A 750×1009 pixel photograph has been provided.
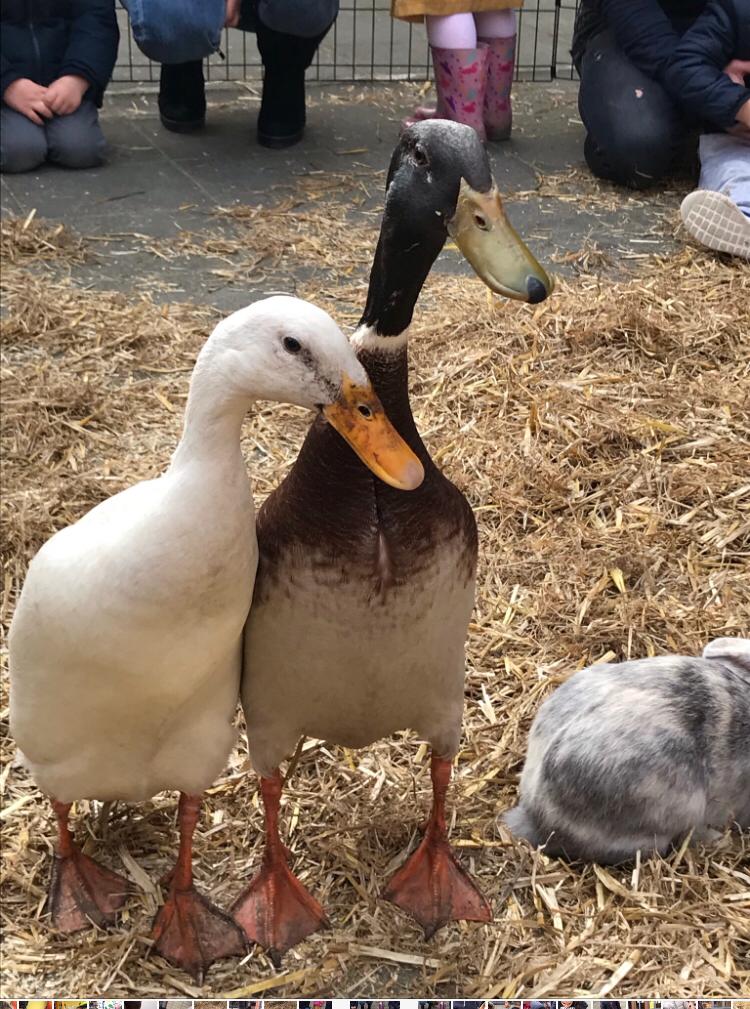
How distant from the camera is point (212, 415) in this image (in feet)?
5.47

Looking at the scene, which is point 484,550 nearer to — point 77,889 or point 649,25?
point 77,889

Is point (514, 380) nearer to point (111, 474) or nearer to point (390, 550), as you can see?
point (111, 474)

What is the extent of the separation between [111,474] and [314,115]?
3.37 m

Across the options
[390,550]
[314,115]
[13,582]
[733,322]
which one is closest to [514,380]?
[733,322]

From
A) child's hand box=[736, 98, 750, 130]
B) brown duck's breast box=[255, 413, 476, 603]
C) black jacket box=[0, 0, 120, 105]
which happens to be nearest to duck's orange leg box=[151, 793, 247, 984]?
brown duck's breast box=[255, 413, 476, 603]

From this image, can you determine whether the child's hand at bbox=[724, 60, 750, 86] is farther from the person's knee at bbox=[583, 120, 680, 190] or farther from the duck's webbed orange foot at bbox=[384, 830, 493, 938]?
the duck's webbed orange foot at bbox=[384, 830, 493, 938]

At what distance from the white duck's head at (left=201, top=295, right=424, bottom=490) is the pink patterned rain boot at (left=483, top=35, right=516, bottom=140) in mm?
4137

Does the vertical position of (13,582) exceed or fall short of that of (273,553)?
it falls short

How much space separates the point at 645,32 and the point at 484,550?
288 centimetres

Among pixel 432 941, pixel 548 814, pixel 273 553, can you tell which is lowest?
pixel 432 941

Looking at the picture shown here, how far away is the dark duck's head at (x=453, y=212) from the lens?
1670 mm

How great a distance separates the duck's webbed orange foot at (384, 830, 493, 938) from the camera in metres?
2.11

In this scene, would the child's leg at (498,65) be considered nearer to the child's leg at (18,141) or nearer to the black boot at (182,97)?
the black boot at (182,97)

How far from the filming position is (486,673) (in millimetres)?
2645
